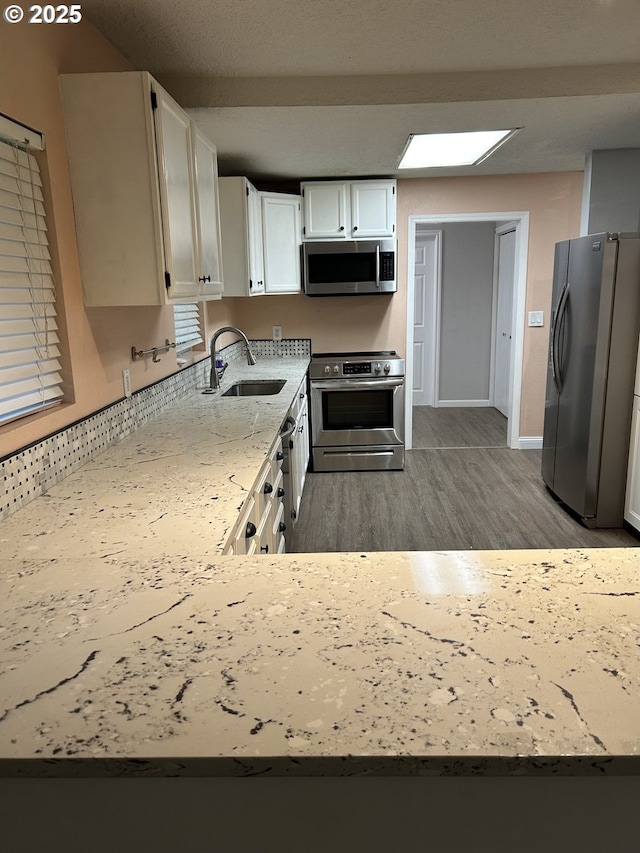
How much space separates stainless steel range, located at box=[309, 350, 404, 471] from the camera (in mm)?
4723

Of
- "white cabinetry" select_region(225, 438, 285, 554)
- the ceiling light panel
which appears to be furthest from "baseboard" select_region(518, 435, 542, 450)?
"white cabinetry" select_region(225, 438, 285, 554)

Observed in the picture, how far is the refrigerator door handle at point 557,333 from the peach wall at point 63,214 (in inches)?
106

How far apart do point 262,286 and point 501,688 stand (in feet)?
13.4

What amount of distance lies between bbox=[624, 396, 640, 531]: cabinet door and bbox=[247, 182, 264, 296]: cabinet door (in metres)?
2.61

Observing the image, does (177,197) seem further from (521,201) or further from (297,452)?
(521,201)

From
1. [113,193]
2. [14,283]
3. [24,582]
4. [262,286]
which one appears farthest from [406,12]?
[262,286]

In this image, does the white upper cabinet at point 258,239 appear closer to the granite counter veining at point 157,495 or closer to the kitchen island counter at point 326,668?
the granite counter veining at point 157,495

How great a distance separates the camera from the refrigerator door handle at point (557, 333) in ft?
12.4

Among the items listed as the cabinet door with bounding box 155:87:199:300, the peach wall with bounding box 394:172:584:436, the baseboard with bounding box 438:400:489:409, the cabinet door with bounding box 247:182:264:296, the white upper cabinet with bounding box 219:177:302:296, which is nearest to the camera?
the cabinet door with bounding box 155:87:199:300

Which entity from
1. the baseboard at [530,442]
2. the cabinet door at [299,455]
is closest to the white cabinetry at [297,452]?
the cabinet door at [299,455]

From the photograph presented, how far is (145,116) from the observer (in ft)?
6.61

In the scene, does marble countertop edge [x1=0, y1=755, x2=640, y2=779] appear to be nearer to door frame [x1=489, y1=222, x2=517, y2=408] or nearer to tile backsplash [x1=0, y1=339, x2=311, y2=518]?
tile backsplash [x1=0, y1=339, x2=311, y2=518]

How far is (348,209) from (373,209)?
0.20 metres

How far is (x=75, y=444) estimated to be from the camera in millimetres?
1980
